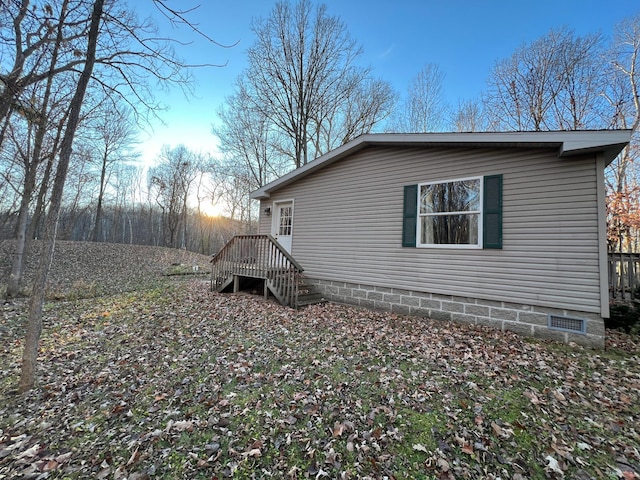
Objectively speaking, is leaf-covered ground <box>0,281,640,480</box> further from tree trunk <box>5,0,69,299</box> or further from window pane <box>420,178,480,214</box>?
tree trunk <box>5,0,69,299</box>

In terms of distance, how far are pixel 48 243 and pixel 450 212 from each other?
6883mm

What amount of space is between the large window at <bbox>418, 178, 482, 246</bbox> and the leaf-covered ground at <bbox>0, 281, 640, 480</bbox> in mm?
1885

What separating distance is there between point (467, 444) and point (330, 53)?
17.1 m

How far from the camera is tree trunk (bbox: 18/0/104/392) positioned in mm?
3508

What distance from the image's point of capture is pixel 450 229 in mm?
5883

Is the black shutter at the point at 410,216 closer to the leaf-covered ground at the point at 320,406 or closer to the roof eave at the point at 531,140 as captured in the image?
the roof eave at the point at 531,140

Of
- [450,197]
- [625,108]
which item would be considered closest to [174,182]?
[450,197]

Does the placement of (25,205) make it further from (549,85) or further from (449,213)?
(549,85)

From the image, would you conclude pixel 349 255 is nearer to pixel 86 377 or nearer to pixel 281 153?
pixel 86 377

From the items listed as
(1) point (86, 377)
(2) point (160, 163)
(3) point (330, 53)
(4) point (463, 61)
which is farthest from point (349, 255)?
(2) point (160, 163)

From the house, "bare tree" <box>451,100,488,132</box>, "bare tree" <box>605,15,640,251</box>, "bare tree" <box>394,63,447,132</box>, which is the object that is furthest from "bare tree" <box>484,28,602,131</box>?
the house

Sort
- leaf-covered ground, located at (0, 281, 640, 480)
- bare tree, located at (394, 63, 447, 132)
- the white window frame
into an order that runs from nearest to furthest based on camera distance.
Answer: leaf-covered ground, located at (0, 281, 640, 480), the white window frame, bare tree, located at (394, 63, 447, 132)

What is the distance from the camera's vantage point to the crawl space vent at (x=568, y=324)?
4.51 metres

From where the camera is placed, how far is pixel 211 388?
3395 millimetres
